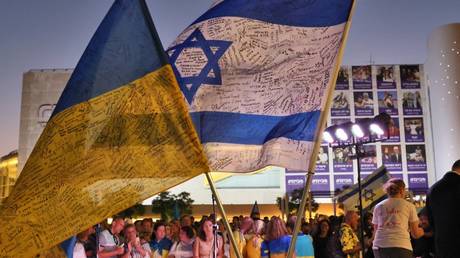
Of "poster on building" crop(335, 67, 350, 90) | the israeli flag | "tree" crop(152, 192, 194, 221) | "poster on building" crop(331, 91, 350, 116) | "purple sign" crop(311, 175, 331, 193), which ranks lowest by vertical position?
the israeli flag

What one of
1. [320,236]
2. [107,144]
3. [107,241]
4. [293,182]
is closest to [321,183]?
[293,182]

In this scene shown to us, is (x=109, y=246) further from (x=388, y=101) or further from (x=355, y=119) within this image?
(x=388, y=101)

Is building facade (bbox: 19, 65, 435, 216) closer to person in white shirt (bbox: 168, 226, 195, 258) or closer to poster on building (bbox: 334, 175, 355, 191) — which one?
poster on building (bbox: 334, 175, 355, 191)

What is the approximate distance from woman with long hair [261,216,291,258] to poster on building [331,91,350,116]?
56.0m

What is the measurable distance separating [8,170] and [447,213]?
76976mm

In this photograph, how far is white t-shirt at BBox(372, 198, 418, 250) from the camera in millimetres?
5980

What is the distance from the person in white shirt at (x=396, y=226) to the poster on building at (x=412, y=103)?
6034cm

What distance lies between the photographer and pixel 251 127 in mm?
3771

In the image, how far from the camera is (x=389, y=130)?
12.2 meters

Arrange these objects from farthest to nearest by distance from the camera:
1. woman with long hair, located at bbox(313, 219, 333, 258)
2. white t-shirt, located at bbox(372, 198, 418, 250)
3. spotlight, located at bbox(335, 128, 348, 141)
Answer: spotlight, located at bbox(335, 128, 348, 141) < woman with long hair, located at bbox(313, 219, 333, 258) < white t-shirt, located at bbox(372, 198, 418, 250)

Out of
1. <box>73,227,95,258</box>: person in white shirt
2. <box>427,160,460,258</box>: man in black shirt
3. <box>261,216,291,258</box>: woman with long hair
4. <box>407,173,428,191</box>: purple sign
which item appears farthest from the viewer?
<box>407,173,428,191</box>: purple sign

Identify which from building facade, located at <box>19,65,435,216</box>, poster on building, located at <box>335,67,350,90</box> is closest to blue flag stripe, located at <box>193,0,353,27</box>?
building facade, located at <box>19,65,435,216</box>

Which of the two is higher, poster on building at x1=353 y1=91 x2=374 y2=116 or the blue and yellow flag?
poster on building at x1=353 y1=91 x2=374 y2=116

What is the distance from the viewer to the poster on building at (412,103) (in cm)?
6362
